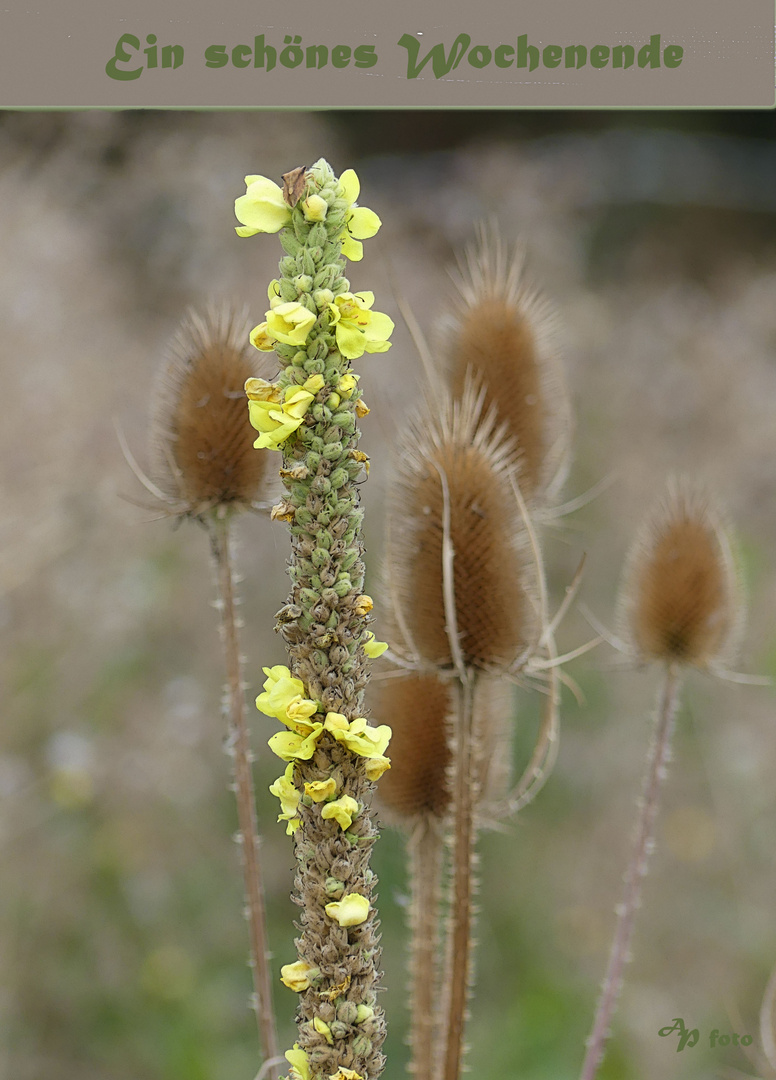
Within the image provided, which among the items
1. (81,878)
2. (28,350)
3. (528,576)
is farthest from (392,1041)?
(28,350)

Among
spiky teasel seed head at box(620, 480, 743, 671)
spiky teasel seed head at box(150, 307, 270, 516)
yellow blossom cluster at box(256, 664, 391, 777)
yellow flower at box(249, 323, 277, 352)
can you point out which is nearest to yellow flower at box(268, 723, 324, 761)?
yellow blossom cluster at box(256, 664, 391, 777)

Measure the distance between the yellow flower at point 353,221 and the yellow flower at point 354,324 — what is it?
0.04 metres

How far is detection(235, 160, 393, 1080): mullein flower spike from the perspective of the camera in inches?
22.5

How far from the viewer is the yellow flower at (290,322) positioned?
0.55m

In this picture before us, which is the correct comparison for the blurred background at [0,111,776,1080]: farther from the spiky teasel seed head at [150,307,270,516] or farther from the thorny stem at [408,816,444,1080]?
the thorny stem at [408,816,444,1080]

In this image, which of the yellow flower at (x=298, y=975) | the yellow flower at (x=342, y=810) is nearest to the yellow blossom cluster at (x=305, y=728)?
the yellow flower at (x=342, y=810)

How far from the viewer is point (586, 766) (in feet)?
Result: 8.71

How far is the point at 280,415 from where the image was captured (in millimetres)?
554

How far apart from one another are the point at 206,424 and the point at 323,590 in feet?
1.87

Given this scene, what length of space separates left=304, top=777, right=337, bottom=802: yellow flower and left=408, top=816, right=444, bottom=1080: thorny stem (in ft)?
2.01

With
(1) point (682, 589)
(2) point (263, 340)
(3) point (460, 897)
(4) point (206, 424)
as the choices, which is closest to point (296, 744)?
(2) point (263, 340)

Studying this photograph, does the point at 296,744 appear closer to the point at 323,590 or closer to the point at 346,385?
the point at 323,590
